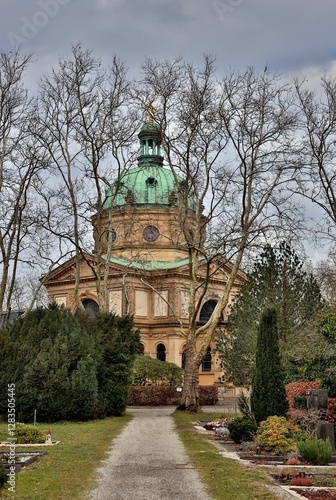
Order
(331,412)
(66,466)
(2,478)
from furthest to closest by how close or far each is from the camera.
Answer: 1. (331,412)
2. (66,466)
3. (2,478)

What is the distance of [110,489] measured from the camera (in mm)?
10820

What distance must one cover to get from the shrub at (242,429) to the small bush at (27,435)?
5.39 m

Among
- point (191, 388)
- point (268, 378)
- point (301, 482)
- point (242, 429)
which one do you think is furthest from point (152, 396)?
point (301, 482)

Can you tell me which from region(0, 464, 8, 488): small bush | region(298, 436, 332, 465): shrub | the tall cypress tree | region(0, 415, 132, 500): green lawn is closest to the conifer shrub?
region(0, 415, 132, 500): green lawn

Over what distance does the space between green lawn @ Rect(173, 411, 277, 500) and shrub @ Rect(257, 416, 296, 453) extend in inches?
49.0

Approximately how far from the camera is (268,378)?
1978 cm

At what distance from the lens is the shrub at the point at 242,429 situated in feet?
57.9

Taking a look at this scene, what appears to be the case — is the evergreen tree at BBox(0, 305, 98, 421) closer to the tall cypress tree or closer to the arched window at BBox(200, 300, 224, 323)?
the tall cypress tree

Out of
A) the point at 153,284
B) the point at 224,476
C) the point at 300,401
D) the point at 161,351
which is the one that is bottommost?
the point at 224,476

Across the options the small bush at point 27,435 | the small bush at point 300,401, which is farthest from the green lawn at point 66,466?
the small bush at point 300,401

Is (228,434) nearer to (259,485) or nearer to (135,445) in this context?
(135,445)

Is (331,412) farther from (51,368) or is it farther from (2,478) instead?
(51,368)

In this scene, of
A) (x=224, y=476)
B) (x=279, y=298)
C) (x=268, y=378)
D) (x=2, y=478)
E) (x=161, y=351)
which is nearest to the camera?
(x=2, y=478)

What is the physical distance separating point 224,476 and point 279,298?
739 inches
